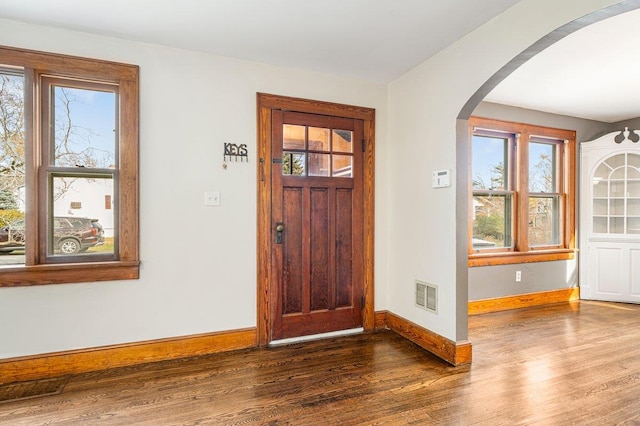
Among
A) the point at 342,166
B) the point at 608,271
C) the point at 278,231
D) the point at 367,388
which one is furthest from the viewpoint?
the point at 608,271

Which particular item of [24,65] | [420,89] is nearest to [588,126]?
[420,89]

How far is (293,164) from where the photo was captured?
3.11 meters

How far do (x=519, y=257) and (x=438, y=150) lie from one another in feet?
7.69

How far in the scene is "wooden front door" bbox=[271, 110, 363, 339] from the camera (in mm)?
3061

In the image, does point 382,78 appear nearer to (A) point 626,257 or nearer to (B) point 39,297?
(B) point 39,297

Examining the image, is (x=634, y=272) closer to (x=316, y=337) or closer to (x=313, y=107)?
(x=316, y=337)

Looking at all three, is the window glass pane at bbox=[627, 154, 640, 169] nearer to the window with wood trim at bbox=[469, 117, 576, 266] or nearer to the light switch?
the window with wood trim at bbox=[469, 117, 576, 266]

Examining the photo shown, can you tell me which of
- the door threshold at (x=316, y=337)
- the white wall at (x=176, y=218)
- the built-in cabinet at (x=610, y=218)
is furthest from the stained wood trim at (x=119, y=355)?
the built-in cabinet at (x=610, y=218)

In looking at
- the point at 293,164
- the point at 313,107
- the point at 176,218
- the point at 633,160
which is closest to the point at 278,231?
the point at 293,164

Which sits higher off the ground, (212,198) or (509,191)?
(509,191)

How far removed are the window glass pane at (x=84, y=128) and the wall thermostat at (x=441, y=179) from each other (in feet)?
8.67

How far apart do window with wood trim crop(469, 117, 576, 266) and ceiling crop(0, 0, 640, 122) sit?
1.00m

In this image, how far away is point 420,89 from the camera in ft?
9.98

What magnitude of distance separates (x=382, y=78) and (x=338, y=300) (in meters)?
2.27
